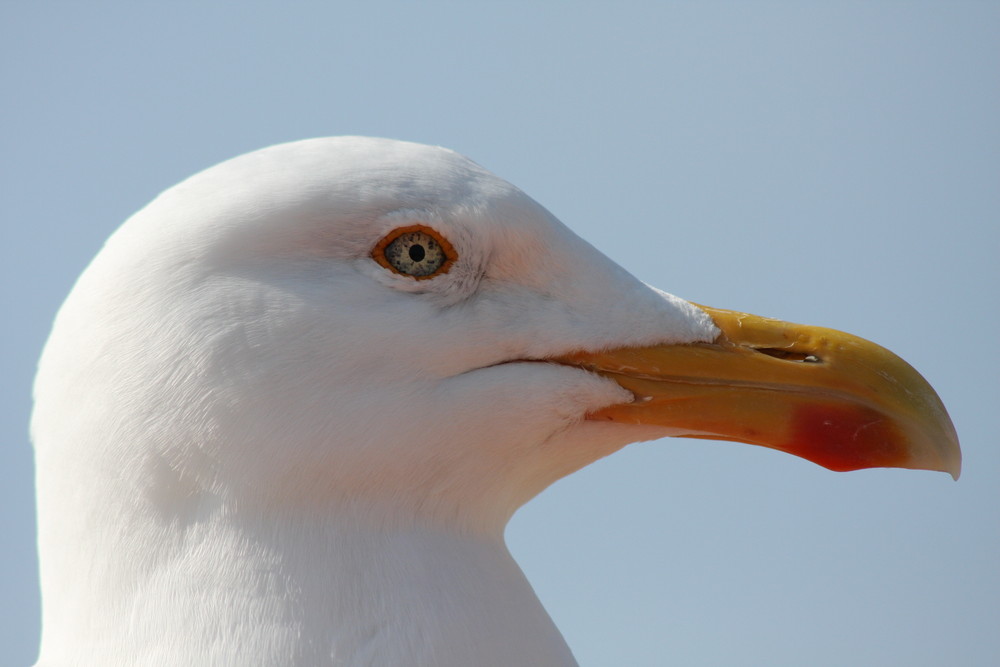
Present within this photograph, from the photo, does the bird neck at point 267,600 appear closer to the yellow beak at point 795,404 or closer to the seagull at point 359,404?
the seagull at point 359,404

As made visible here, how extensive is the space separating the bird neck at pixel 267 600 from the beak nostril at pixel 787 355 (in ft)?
4.09

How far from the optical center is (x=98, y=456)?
3074mm

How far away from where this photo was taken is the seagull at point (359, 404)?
9.94 ft

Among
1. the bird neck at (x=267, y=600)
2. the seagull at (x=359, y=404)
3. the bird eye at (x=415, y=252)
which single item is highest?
the bird eye at (x=415, y=252)

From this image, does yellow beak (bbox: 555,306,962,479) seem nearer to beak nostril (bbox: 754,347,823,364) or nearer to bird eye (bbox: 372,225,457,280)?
beak nostril (bbox: 754,347,823,364)

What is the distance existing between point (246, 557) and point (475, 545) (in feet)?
2.37

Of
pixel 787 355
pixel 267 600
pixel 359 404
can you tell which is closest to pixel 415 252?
pixel 359 404

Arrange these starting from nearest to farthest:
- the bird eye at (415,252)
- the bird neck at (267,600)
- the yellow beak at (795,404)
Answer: the bird neck at (267,600), the bird eye at (415,252), the yellow beak at (795,404)

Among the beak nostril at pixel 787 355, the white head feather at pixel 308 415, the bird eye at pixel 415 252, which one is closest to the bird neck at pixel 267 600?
the white head feather at pixel 308 415

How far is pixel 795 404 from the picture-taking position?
3.54 metres

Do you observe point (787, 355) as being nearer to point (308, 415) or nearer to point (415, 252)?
point (415, 252)

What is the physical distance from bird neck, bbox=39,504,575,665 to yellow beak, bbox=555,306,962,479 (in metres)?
0.81

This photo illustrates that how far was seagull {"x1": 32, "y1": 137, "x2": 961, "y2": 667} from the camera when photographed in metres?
3.03

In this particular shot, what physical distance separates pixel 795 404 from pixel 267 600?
66.4 inches
